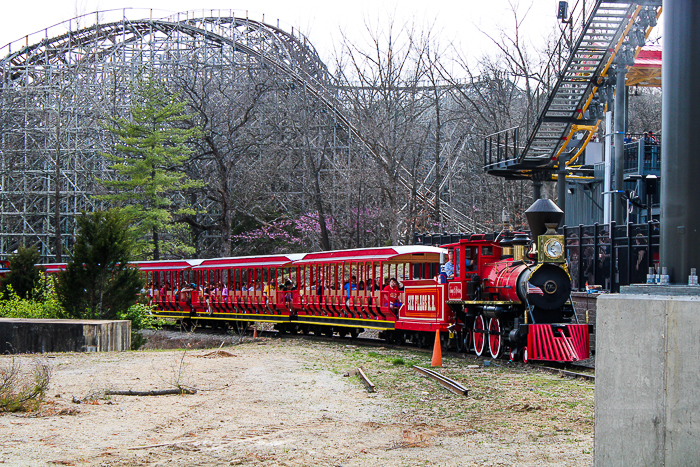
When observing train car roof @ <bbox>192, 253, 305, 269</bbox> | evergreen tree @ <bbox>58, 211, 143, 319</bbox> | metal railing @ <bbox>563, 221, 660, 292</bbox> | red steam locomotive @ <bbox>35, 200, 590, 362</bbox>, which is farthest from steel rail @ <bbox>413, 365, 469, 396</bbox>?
train car roof @ <bbox>192, 253, 305, 269</bbox>

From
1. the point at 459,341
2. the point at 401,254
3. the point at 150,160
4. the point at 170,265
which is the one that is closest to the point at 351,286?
the point at 401,254

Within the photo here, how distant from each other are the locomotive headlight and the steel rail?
11.4 feet

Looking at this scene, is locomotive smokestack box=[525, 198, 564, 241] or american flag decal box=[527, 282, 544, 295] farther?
locomotive smokestack box=[525, 198, 564, 241]

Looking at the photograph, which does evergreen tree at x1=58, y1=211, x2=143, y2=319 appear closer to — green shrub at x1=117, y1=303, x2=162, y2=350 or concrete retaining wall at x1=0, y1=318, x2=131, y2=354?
green shrub at x1=117, y1=303, x2=162, y2=350

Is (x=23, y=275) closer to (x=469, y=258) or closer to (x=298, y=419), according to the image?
(x=469, y=258)

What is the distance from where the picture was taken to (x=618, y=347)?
4.71m

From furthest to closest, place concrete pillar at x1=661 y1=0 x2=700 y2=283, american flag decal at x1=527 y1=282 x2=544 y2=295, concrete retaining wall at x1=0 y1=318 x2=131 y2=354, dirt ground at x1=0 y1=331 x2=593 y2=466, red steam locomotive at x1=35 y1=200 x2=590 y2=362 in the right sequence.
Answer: concrete retaining wall at x1=0 y1=318 x2=131 y2=354 < red steam locomotive at x1=35 y1=200 x2=590 y2=362 < american flag decal at x1=527 y1=282 x2=544 y2=295 < dirt ground at x1=0 y1=331 x2=593 y2=466 < concrete pillar at x1=661 y1=0 x2=700 y2=283

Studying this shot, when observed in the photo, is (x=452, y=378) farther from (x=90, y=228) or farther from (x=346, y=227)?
(x=346, y=227)

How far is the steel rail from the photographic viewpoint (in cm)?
1013

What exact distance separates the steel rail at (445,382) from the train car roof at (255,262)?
1190 centimetres

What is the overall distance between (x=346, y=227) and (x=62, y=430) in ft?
98.9

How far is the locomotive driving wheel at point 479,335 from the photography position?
15.4 m

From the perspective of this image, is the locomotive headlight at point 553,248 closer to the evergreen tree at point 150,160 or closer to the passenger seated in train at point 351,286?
the passenger seated in train at point 351,286

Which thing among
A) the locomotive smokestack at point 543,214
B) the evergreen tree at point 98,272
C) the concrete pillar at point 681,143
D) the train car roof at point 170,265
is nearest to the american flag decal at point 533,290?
the locomotive smokestack at point 543,214
